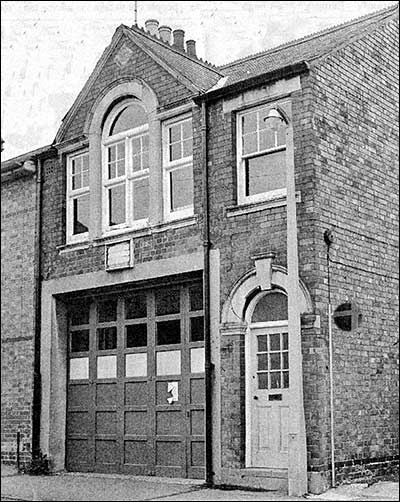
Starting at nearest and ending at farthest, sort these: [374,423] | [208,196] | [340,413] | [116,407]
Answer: [340,413], [374,423], [208,196], [116,407]

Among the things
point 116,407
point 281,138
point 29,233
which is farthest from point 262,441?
point 29,233

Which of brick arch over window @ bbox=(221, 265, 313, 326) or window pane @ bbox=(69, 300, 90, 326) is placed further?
window pane @ bbox=(69, 300, 90, 326)

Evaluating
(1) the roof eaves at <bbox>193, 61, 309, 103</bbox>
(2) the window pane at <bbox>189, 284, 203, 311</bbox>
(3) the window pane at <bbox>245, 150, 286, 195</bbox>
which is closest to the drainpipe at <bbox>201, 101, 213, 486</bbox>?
(1) the roof eaves at <bbox>193, 61, 309, 103</bbox>

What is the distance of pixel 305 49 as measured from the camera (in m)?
13.5

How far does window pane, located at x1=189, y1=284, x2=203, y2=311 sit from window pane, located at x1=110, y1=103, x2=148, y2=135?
3.09 m

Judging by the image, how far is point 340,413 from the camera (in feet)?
36.3

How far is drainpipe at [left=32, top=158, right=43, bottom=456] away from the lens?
1438 cm

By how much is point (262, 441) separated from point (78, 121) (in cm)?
687

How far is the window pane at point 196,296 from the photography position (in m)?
12.9

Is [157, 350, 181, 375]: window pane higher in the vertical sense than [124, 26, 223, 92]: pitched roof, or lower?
lower

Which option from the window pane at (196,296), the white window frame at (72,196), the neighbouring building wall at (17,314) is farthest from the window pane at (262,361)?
the neighbouring building wall at (17,314)

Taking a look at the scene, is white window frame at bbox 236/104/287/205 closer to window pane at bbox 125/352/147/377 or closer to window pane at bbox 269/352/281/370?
window pane at bbox 269/352/281/370

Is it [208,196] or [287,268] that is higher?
[208,196]

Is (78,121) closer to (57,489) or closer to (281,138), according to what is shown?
(281,138)
